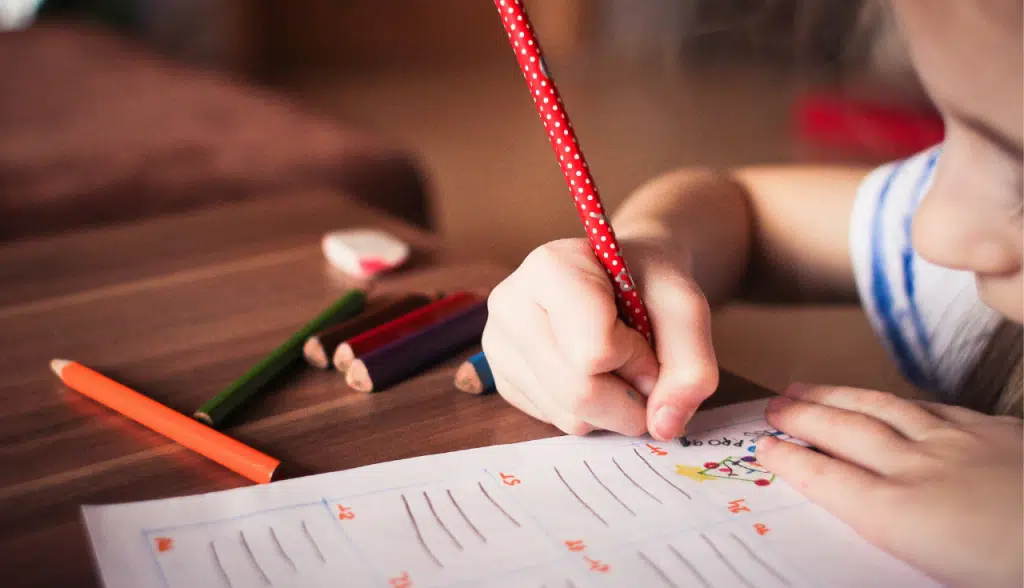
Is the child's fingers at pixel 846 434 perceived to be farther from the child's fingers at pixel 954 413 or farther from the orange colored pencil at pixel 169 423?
the orange colored pencil at pixel 169 423

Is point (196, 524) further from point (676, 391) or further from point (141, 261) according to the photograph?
point (141, 261)

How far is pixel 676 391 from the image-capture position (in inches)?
14.2

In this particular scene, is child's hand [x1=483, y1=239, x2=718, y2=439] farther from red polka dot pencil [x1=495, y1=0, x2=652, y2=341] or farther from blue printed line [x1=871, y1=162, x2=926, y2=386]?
blue printed line [x1=871, y1=162, x2=926, y2=386]

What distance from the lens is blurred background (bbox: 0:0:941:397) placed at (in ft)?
2.36

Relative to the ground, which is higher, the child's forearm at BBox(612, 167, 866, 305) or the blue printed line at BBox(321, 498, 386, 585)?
the child's forearm at BBox(612, 167, 866, 305)

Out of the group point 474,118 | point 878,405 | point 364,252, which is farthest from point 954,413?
point 474,118

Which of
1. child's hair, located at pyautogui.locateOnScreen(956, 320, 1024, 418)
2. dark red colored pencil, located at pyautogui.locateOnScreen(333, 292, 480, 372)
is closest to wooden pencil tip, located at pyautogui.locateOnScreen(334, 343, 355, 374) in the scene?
dark red colored pencil, located at pyautogui.locateOnScreen(333, 292, 480, 372)

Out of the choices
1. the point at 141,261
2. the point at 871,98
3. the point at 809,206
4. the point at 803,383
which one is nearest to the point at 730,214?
the point at 809,206

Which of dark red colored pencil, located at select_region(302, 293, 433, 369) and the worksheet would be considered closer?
the worksheet

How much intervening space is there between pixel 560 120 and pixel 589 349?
0.30 feet

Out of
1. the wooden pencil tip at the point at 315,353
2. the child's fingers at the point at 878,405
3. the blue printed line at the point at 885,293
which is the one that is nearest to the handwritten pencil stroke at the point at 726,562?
the child's fingers at the point at 878,405

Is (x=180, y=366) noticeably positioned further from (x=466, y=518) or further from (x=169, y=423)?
(x=466, y=518)

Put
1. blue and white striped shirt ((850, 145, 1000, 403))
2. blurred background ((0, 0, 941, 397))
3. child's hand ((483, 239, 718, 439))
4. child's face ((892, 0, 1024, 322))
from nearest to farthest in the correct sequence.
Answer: child's face ((892, 0, 1024, 322)) → child's hand ((483, 239, 718, 439)) → blue and white striped shirt ((850, 145, 1000, 403)) → blurred background ((0, 0, 941, 397))

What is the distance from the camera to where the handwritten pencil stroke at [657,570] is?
30 centimetres
